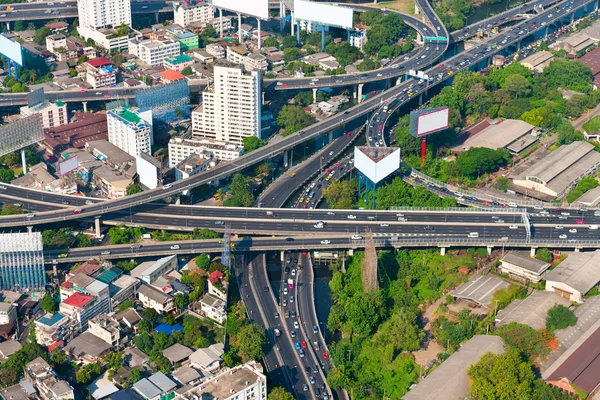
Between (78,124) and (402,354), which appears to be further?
(78,124)

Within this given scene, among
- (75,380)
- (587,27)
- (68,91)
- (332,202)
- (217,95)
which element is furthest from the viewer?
(587,27)

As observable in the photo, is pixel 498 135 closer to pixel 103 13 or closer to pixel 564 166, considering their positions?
pixel 564 166

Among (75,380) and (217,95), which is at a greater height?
(217,95)

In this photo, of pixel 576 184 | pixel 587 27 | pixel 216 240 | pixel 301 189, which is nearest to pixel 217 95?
pixel 301 189

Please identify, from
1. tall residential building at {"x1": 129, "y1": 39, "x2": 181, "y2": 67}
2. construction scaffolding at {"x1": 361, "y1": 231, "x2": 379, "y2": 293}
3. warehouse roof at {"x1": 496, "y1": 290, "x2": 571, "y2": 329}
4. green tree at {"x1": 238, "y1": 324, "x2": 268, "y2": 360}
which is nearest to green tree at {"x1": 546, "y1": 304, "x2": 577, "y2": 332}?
warehouse roof at {"x1": 496, "y1": 290, "x2": 571, "y2": 329}

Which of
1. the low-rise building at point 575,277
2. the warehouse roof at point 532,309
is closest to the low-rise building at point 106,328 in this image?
the warehouse roof at point 532,309

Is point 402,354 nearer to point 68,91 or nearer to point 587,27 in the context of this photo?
point 68,91

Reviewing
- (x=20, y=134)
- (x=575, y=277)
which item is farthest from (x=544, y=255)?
(x=20, y=134)
